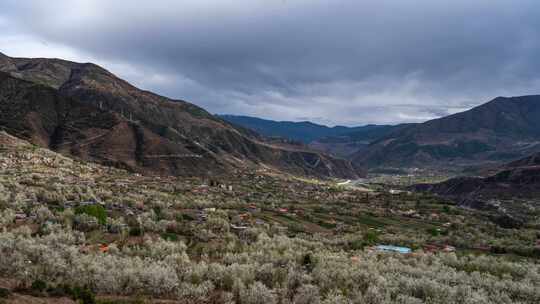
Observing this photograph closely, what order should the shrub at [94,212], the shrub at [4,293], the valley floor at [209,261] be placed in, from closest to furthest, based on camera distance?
the shrub at [4,293] < the valley floor at [209,261] < the shrub at [94,212]

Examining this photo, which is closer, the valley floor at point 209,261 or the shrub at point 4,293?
the shrub at point 4,293

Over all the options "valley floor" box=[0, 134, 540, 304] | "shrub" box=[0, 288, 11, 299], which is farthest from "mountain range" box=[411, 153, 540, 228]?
"shrub" box=[0, 288, 11, 299]

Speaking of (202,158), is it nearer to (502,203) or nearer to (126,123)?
(126,123)

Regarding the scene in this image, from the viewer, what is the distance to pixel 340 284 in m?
19.2

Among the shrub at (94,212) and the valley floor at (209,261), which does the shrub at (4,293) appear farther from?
the shrub at (94,212)

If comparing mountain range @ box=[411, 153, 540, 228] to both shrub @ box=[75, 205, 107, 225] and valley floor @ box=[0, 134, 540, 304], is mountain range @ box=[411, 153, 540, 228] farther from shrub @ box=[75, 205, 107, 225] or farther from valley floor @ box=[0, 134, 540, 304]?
shrub @ box=[75, 205, 107, 225]

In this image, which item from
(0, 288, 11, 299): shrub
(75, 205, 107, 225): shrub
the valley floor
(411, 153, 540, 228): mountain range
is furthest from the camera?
(411, 153, 540, 228): mountain range

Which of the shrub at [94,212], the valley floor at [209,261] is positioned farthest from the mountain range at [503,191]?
the shrub at [94,212]

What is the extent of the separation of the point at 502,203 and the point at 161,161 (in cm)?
8753

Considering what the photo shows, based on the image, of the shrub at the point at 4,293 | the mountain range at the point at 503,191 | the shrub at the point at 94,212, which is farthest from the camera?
the mountain range at the point at 503,191

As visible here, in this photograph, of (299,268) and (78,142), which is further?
(78,142)

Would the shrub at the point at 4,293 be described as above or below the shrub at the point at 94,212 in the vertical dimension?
above

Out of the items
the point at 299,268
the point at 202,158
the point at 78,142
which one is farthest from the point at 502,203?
the point at 78,142

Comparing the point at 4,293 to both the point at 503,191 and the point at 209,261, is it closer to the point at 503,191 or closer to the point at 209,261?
the point at 209,261
